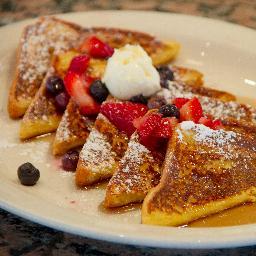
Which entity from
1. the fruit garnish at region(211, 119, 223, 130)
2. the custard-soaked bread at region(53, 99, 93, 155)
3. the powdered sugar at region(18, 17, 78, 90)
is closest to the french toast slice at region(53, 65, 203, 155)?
the custard-soaked bread at region(53, 99, 93, 155)

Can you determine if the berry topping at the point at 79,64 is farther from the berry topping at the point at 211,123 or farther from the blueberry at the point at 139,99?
the berry topping at the point at 211,123

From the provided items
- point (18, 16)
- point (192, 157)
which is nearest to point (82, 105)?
point (192, 157)

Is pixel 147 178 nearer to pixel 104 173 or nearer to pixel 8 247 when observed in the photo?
pixel 104 173

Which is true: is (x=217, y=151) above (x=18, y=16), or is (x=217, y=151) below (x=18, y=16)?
above

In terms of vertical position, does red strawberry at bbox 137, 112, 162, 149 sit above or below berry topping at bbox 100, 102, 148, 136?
above

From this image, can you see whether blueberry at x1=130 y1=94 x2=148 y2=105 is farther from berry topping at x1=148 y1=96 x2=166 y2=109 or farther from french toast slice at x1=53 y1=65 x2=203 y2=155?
french toast slice at x1=53 y1=65 x2=203 y2=155

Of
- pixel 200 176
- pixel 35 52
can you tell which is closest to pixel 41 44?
pixel 35 52
